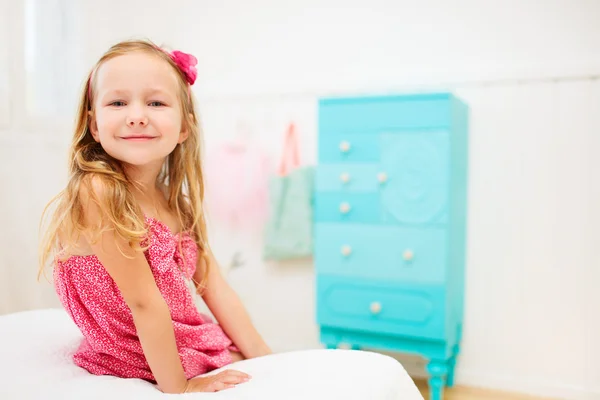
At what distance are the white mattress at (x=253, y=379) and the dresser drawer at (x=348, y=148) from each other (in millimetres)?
1017

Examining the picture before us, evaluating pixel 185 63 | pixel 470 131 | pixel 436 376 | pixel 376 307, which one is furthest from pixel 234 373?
pixel 470 131

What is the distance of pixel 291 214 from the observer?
7.62 ft

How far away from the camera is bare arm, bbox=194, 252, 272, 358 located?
1311 millimetres

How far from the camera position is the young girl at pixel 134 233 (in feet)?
3.37

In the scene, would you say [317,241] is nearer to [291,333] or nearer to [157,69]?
[291,333]

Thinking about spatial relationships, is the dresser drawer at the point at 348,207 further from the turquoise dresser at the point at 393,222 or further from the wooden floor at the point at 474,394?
the wooden floor at the point at 474,394

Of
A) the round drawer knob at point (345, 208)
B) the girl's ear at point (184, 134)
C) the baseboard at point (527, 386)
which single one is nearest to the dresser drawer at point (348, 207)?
the round drawer knob at point (345, 208)

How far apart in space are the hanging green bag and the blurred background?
0.52ft

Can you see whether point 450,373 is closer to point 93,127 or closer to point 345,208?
point 345,208

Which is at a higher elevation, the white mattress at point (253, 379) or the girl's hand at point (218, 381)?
the white mattress at point (253, 379)

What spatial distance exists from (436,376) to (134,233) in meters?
1.33

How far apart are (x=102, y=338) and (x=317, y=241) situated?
108 centimetres

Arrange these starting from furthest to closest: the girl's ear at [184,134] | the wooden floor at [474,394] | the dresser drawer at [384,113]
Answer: the wooden floor at [474,394] < the dresser drawer at [384,113] < the girl's ear at [184,134]

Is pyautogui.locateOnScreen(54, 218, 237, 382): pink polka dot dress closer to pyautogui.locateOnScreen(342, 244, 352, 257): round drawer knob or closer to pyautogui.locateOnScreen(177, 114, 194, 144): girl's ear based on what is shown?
pyautogui.locateOnScreen(177, 114, 194, 144): girl's ear
